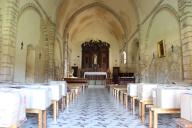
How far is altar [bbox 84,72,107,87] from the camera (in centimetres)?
2072

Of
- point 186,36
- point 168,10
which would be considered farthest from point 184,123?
point 168,10

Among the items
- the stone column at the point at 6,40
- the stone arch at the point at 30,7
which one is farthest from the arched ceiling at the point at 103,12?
the stone column at the point at 6,40

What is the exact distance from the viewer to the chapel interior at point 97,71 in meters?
3.63

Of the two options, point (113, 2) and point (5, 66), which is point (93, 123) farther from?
point (113, 2)

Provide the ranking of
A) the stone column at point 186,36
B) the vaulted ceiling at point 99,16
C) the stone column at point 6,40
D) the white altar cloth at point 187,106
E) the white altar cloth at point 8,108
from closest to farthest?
the white altar cloth at point 8,108, the white altar cloth at point 187,106, the stone column at point 6,40, the stone column at point 186,36, the vaulted ceiling at point 99,16

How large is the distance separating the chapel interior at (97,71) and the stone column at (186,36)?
0.03 metres

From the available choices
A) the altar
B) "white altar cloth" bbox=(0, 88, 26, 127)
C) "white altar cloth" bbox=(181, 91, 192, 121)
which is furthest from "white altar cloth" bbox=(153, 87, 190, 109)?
the altar

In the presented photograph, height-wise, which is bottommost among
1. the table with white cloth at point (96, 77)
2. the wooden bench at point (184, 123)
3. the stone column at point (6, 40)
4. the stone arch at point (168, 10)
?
the wooden bench at point (184, 123)

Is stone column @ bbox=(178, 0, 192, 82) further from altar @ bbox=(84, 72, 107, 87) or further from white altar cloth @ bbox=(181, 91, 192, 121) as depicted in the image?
altar @ bbox=(84, 72, 107, 87)

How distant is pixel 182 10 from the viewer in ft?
27.9

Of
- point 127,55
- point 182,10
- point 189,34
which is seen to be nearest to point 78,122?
point 189,34

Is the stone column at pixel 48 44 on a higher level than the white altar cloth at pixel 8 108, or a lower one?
higher

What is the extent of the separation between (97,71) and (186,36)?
14.4 metres

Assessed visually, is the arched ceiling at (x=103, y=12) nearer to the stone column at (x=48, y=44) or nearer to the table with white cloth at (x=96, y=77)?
the stone column at (x=48, y=44)
